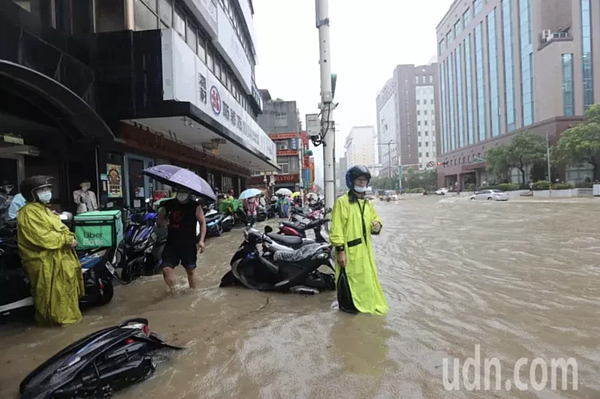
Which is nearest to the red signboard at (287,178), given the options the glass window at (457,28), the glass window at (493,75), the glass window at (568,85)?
the glass window at (568,85)

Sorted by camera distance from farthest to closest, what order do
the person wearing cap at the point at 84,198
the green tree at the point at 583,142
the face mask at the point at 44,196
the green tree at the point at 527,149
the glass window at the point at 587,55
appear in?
the glass window at the point at 587,55, the green tree at the point at 527,149, the green tree at the point at 583,142, the person wearing cap at the point at 84,198, the face mask at the point at 44,196

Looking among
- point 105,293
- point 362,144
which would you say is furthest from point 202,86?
point 362,144

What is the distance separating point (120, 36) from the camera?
784cm

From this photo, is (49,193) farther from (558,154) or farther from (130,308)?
(558,154)

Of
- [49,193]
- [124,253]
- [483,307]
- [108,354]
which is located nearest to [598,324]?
[483,307]

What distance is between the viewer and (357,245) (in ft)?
13.3

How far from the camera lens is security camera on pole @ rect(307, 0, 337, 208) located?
8.46m

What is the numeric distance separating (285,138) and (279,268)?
41.5 m

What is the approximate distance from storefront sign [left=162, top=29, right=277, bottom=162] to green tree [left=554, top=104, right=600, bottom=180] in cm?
3962

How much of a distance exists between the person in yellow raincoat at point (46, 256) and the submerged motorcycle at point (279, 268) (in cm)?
202

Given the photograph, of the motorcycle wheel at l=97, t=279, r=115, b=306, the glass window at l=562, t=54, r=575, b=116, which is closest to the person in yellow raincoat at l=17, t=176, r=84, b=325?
the motorcycle wheel at l=97, t=279, r=115, b=306

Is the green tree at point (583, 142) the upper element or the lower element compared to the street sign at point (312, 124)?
upper

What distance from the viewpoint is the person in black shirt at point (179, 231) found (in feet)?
16.0

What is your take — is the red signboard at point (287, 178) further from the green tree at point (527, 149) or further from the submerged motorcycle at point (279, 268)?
the submerged motorcycle at point (279, 268)
